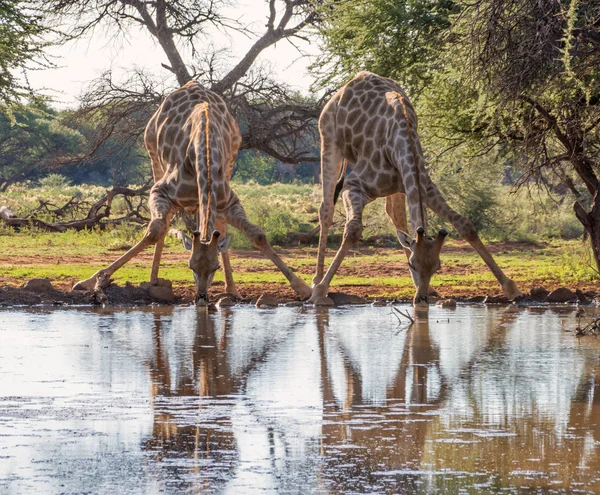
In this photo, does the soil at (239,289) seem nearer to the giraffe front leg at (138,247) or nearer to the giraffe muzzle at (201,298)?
the giraffe front leg at (138,247)

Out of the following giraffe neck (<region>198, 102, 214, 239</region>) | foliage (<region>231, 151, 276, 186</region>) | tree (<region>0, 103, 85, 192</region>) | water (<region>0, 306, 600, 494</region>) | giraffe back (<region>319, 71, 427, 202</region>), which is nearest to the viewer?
water (<region>0, 306, 600, 494</region>)

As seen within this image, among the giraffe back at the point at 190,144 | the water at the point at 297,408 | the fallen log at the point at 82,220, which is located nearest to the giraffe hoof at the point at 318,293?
the giraffe back at the point at 190,144

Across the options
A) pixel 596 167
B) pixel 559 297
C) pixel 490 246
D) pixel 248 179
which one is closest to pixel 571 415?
pixel 559 297

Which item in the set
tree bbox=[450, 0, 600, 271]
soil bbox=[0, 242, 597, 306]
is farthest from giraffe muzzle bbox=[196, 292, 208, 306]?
tree bbox=[450, 0, 600, 271]

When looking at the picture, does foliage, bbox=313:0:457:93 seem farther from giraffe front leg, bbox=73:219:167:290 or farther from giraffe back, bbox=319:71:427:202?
giraffe front leg, bbox=73:219:167:290

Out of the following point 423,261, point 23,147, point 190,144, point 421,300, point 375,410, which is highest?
point 23,147

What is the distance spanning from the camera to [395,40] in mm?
16656

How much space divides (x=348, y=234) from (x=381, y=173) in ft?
3.05

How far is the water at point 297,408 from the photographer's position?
4.81 m

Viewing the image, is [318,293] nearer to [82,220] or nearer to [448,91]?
[448,91]

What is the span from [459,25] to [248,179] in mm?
57788

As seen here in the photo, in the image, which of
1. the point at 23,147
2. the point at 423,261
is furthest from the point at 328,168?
the point at 23,147

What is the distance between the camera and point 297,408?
6.31 metres

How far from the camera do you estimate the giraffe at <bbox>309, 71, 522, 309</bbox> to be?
11492 millimetres
